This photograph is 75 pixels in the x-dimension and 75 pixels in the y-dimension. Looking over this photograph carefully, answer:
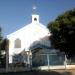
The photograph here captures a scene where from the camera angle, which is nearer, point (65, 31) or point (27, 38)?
point (65, 31)

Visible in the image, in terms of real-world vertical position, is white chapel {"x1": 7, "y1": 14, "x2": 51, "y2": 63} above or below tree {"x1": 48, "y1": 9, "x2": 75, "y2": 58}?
above

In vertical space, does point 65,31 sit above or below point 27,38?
below

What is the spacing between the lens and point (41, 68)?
36375 mm

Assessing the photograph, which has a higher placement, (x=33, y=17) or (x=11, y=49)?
(x=33, y=17)

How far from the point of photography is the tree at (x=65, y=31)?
65.3 feet

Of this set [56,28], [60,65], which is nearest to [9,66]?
[60,65]

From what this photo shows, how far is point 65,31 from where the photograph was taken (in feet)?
66.8

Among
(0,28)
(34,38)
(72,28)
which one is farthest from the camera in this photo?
(34,38)

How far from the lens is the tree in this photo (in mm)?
19891

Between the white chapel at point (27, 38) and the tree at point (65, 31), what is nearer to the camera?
the tree at point (65, 31)

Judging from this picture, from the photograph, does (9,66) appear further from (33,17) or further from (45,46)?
(33,17)

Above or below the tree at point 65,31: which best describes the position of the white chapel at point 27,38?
above

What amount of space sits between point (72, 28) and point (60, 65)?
59.4ft

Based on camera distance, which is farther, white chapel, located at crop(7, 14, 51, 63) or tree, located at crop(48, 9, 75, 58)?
white chapel, located at crop(7, 14, 51, 63)
